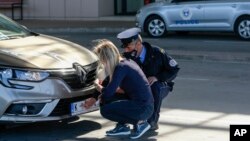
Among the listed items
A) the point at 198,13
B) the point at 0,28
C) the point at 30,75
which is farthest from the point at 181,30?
the point at 30,75

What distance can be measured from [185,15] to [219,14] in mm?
1060

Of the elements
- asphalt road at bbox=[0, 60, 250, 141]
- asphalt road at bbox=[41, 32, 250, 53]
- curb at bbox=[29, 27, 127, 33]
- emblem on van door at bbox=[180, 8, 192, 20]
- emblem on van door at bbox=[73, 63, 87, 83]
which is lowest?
curb at bbox=[29, 27, 127, 33]

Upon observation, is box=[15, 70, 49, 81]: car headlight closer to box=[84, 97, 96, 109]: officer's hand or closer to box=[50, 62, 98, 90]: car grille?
box=[50, 62, 98, 90]: car grille

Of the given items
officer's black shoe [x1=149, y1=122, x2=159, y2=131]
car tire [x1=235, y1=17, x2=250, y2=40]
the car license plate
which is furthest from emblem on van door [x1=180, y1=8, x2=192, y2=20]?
the car license plate

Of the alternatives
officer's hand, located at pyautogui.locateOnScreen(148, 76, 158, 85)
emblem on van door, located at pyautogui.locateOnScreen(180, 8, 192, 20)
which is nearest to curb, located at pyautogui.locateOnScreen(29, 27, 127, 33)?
emblem on van door, located at pyautogui.locateOnScreen(180, 8, 192, 20)

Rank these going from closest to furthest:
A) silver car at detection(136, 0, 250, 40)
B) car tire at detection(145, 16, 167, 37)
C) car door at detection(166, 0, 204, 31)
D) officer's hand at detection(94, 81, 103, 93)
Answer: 1. officer's hand at detection(94, 81, 103, 93)
2. silver car at detection(136, 0, 250, 40)
3. car door at detection(166, 0, 204, 31)
4. car tire at detection(145, 16, 167, 37)

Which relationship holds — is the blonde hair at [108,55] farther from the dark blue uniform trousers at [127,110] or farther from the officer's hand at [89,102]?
the officer's hand at [89,102]

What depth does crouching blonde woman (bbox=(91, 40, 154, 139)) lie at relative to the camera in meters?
6.57

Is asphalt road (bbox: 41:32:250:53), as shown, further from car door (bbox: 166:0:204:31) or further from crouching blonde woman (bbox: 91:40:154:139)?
crouching blonde woman (bbox: 91:40:154:139)

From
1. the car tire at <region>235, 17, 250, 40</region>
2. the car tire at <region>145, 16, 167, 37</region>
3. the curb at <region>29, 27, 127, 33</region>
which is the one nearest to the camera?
the car tire at <region>235, 17, 250, 40</region>

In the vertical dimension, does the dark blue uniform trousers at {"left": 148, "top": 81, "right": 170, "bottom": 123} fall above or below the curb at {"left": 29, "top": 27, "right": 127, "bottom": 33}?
above

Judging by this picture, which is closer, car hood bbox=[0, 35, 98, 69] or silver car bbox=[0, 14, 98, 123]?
silver car bbox=[0, 14, 98, 123]

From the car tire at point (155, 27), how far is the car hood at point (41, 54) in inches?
451

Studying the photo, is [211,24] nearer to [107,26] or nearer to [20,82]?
[107,26]
